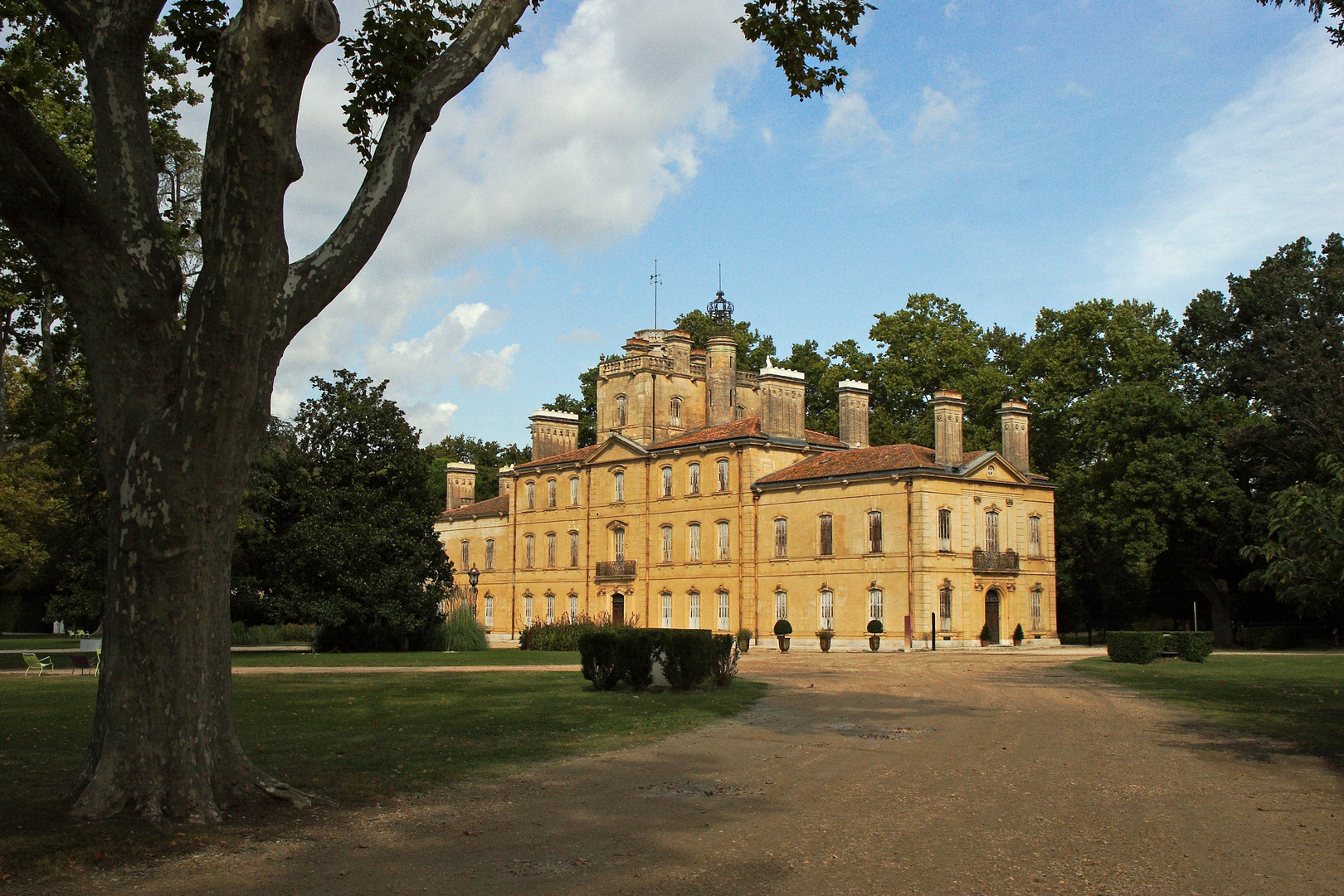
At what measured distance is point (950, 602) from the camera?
42781 millimetres

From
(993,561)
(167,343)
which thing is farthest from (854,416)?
(167,343)

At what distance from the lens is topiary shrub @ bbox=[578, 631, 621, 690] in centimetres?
1983

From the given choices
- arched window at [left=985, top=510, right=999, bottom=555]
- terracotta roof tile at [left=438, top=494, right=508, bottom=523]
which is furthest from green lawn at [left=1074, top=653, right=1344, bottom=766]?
terracotta roof tile at [left=438, top=494, right=508, bottom=523]

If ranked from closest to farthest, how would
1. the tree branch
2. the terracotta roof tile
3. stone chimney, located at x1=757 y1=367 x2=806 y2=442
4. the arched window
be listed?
the tree branch
the arched window
stone chimney, located at x1=757 y1=367 x2=806 y2=442
the terracotta roof tile

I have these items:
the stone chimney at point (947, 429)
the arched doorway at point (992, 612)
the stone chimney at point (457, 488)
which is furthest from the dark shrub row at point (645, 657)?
the stone chimney at point (457, 488)

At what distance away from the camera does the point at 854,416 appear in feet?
166

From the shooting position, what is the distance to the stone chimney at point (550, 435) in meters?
59.3

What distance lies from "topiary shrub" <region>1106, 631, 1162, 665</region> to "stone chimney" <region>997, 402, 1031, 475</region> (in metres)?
17.3

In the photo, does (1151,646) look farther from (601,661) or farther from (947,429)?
(601,661)

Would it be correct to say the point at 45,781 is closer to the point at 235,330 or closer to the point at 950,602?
the point at 235,330

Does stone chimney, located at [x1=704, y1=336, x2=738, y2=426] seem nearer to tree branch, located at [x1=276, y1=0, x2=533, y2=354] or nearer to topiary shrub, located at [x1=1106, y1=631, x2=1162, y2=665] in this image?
topiary shrub, located at [x1=1106, y1=631, x2=1162, y2=665]

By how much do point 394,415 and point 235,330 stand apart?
1308 inches

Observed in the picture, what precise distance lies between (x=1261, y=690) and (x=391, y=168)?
1822 centimetres

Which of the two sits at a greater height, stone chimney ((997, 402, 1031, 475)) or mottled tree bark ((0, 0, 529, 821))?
stone chimney ((997, 402, 1031, 475))
